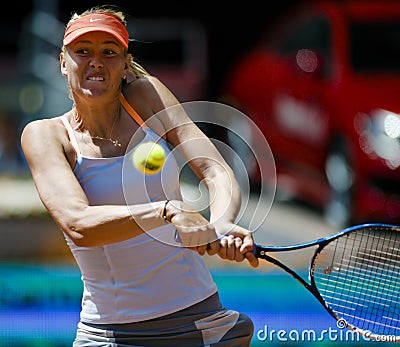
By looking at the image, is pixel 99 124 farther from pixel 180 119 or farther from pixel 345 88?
pixel 345 88

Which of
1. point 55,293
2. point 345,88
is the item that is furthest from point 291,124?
point 55,293

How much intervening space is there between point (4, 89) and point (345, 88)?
15.0 ft

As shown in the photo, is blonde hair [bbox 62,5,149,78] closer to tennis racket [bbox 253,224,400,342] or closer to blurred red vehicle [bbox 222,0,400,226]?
tennis racket [bbox 253,224,400,342]

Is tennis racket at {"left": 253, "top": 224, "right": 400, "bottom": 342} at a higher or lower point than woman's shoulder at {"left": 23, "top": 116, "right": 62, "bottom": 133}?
lower

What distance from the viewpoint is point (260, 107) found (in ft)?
27.5

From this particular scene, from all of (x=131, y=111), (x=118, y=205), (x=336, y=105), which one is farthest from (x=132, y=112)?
(x=336, y=105)

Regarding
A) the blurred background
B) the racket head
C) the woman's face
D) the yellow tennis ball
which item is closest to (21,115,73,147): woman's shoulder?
the woman's face

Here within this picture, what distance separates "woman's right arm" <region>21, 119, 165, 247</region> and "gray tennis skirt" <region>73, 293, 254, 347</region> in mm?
319

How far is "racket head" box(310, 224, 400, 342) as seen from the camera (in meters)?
3.17

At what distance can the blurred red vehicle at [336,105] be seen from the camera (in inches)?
248

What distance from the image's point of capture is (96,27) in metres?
2.73

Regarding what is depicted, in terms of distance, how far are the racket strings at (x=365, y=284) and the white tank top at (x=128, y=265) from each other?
0.56 m

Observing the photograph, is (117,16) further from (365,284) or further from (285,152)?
(285,152)

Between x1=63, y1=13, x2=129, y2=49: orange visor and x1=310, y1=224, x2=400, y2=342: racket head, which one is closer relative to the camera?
x1=63, y1=13, x2=129, y2=49: orange visor
